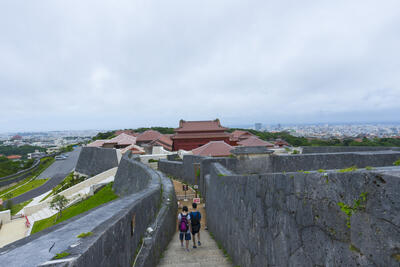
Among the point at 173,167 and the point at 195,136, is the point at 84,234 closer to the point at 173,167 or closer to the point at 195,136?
the point at 173,167

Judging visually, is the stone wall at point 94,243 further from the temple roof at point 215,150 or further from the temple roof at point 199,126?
the temple roof at point 199,126

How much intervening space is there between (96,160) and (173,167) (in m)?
14.6

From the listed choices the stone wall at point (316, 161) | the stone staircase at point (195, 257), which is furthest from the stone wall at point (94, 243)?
the stone wall at point (316, 161)

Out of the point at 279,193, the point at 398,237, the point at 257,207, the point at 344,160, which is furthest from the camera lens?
the point at 344,160

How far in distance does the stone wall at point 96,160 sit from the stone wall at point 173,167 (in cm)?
766

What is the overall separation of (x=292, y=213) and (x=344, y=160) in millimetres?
8675

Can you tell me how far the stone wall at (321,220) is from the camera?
1484 millimetres

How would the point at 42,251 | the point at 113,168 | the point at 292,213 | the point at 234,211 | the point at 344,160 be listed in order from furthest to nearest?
1. the point at 113,168
2. the point at 344,160
3. the point at 234,211
4. the point at 292,213
5. the point at 42,251

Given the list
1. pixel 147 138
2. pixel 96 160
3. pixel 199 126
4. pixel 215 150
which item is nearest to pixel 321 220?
pixel 215 150

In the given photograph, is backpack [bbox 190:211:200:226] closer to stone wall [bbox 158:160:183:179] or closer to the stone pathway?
stone wall [bbox 158:160:183:179]

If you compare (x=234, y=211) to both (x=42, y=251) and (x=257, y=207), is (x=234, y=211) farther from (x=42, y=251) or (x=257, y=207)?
(x=42, y=251)

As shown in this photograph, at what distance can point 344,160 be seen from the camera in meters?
9.45

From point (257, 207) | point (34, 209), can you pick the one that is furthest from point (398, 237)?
point (34, 209)

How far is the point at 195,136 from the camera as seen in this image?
27.4m
